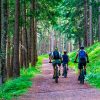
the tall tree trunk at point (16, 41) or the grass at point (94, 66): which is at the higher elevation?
the tall tree trunk at point (16, 41)

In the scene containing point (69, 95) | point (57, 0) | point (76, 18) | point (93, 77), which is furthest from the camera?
point (76, 18)

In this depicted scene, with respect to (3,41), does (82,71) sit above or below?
below

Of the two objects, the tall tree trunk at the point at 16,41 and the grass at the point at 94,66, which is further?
the tall tree trunk at the point at 16,41

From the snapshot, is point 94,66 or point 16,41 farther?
point 94,66

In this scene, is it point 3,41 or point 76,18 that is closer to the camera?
point 3,41

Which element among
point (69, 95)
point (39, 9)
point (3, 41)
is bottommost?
point (69, 95)

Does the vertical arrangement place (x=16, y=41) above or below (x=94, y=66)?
above

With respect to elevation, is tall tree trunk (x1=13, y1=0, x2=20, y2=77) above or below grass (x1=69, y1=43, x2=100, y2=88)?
above

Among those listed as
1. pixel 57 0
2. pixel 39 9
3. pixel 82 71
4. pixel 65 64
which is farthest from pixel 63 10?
pixel 82 71

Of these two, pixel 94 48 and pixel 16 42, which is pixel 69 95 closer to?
pixel 16 42

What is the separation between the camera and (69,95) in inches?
561

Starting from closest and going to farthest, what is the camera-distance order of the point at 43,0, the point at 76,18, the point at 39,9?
the point at 43,0 < the point at 39,9 < the point at 76,18

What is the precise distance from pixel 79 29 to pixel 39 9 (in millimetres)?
18769

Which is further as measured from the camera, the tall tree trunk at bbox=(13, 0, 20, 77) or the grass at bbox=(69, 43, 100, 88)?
the tall tree trunk at bbox=(13, 0, 20, 77)
